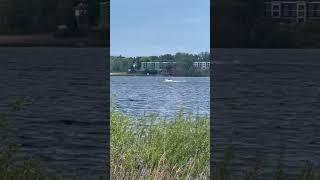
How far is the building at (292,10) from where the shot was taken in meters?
4.97

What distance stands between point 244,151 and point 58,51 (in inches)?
60.9

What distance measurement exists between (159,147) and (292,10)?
4699mm

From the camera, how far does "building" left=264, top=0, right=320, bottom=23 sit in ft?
16.3

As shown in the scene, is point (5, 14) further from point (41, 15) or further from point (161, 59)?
point (161, 59)

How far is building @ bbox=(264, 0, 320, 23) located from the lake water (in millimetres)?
3715

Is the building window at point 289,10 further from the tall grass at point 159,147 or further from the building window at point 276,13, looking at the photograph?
the tall grass at point 159,147

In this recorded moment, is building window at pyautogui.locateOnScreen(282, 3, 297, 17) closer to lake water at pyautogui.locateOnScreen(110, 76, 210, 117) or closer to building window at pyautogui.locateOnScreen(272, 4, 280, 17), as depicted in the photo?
building window at pyautogui.locateOnScreen(272, 4, 280, 17)

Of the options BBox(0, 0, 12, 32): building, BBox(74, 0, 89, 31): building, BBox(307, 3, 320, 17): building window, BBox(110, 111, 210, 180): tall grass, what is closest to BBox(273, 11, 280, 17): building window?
BBox(307, 3, 320, 17): building window

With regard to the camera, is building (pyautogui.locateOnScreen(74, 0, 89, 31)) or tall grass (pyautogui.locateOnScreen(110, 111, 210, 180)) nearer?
building (pyautogui.locateOnScreen(74, 0, 89, 31))

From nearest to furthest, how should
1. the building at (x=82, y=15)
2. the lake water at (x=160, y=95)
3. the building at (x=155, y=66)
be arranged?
1. the building at (x=82, y=15)
2. the lake water at (x=160, y=95)
3. the building at (x=155, y=66)

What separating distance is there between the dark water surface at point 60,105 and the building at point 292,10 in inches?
47.9

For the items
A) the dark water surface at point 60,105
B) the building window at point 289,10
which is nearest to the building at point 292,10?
the building window at point 289,10

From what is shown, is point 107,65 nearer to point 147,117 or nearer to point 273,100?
point 273,100

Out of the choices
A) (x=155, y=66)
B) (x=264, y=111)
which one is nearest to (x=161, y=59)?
(x=155, y=66)
